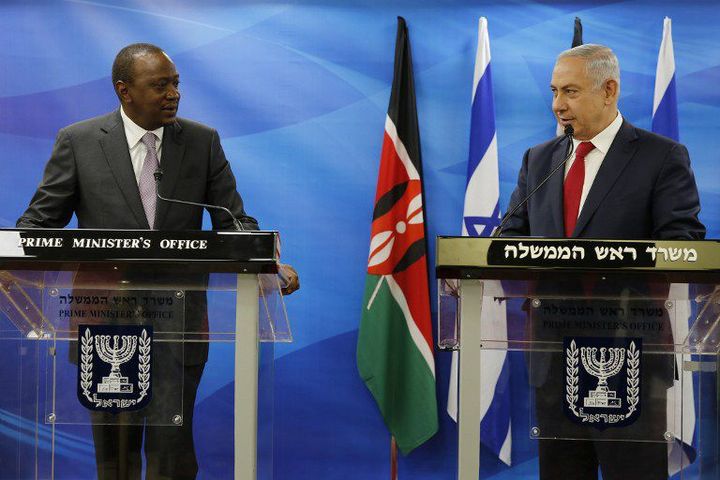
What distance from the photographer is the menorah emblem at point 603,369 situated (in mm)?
2197

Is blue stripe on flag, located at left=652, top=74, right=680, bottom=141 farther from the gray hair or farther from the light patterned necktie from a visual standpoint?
the light patterned necktie

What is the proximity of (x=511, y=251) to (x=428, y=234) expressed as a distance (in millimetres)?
2516

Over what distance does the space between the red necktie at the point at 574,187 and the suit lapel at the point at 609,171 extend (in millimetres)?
52

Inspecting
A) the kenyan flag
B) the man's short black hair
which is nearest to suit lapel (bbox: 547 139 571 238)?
the man's short black hair

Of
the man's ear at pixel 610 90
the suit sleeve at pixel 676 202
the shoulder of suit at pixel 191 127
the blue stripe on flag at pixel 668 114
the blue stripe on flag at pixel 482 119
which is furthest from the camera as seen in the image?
the blue stripe on flag at pixel 482 119

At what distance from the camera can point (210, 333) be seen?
2.31m

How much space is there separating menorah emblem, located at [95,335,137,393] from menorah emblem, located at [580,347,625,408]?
42.4 inches

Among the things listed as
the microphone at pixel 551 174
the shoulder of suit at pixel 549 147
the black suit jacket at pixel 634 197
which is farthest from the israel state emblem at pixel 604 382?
the shoulder of suit at pixel 549 147

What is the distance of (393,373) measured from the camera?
4.61 meters

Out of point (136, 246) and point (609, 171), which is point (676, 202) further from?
point (136, 246)

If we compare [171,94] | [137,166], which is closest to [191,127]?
→ [171,94]

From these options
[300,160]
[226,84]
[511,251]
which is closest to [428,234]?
[300,160]

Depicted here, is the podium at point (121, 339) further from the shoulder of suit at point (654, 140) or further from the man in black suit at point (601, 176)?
the shoulder of suit at point (654, 140)

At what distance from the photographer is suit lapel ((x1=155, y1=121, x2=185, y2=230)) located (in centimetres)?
320
